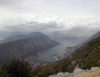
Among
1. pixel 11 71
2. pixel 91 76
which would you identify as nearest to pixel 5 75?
pixel 11 71

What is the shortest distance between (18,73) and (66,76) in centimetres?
5564

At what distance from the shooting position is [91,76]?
106 ft

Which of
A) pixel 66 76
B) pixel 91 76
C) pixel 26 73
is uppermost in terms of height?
pixel 91 76

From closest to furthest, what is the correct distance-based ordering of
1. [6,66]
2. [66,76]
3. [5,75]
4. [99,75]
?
[99,75]
[66,76]
[5,75]
[6,66]

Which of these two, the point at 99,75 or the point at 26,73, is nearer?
the point at 99,75

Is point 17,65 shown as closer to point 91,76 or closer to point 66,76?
point 66,76

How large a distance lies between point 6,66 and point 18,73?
6.53 metres

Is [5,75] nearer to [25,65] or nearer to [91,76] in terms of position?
[25,65]

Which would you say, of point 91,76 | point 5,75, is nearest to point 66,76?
point 91,76

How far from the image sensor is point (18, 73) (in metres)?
97.2

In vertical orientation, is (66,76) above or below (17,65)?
above

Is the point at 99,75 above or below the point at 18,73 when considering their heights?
above

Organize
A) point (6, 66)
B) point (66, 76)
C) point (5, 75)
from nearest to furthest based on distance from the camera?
point (66, 76), point (5, 75), point (6, 66)

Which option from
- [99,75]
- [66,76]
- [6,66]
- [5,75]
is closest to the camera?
[99,75]
